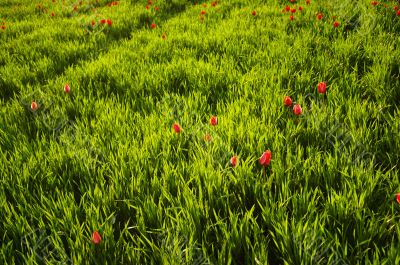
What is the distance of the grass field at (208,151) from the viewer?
1343 millimetres

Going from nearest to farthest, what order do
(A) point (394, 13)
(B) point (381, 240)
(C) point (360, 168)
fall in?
(B) point (381, 240) → (C) point (360, 168) → (A) point (394, 13)

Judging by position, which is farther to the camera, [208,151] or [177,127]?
[177,127]

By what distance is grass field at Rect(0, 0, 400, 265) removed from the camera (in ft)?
4.41

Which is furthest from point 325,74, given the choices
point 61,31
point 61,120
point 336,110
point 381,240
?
point 61,31

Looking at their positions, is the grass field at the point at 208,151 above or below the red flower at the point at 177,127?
below

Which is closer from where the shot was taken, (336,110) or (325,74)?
(336,110)

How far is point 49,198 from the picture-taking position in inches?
65.6

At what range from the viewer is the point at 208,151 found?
1869 millimetres

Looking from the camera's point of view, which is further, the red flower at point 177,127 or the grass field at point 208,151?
the red flower at point 177,127

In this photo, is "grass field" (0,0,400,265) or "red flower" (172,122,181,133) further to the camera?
"red flower" (172,122,181,133)

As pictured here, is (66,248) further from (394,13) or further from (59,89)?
(394,13)

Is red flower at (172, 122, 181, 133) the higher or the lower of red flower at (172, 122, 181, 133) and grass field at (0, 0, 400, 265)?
the higher

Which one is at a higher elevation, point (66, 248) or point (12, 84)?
point (12, 84)

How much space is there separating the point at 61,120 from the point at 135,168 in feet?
3.35
